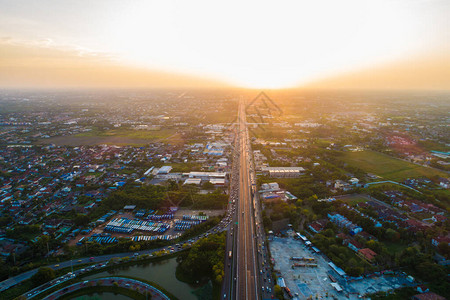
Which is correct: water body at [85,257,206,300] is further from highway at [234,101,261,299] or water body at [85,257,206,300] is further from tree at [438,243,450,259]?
tree at [438,243,450,259]

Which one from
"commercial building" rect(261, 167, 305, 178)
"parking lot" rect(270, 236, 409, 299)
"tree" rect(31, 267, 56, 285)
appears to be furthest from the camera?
"commercial building" rect(261, 167, 305, 178)

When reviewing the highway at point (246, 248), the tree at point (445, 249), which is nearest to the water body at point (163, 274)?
the highway at point (246, 248)

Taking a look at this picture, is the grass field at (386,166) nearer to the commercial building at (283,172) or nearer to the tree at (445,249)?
the commercial building at (283,172)

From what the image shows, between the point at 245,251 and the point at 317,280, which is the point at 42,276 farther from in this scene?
the point at 317,280

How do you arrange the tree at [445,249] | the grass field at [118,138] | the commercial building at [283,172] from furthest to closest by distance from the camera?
the grass field at [118,138] → the commercial building at [283,172] → the tree at [445,249]

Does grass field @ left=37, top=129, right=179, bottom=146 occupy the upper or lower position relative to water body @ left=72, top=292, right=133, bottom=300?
upper

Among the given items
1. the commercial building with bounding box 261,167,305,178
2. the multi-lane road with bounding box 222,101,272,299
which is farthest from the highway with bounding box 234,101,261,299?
the commercial building with bounding box 261,167,305,178
